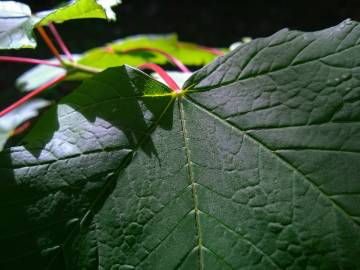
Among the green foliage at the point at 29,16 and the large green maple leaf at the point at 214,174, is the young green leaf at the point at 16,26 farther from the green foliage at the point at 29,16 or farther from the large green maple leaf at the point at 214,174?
the large green maple leaf at the point at 214,174

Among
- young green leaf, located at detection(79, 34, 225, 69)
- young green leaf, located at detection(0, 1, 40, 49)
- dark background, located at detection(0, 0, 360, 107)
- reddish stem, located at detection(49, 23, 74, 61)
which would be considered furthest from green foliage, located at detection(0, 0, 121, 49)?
dark background, located at detection(0, 0, 360, 107)

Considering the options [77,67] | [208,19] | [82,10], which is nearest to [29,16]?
[82,10]

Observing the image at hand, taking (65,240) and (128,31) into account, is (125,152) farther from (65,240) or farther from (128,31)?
(128,31)

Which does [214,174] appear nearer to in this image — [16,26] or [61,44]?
[16,26]

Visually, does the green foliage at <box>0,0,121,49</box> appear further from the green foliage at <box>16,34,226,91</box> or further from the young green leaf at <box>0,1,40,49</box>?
the green foliage at <box>16,34,226,91</box>

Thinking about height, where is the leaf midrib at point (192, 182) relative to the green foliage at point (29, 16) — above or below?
below

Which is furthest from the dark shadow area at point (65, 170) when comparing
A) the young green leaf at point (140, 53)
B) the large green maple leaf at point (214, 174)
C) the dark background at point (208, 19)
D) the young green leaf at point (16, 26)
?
the dark background at point (208, 19)

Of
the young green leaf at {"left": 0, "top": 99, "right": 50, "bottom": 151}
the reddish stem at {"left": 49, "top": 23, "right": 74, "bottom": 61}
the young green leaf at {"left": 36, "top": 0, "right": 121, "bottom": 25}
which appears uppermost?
the reddish stem at {"left": 49, "top": 23, "right": 74, "bottom": 61}
